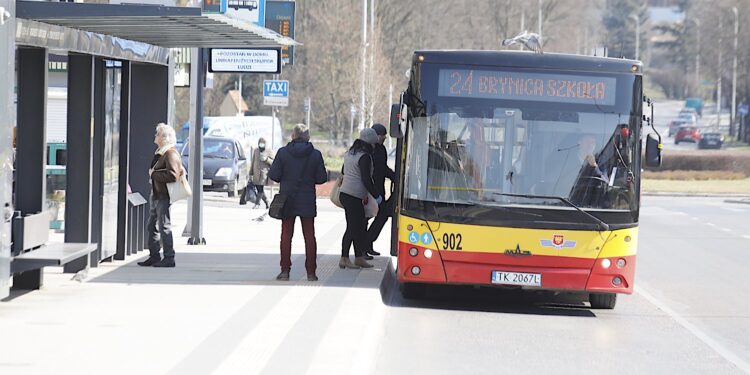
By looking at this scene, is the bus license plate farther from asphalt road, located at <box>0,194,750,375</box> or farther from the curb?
the curb

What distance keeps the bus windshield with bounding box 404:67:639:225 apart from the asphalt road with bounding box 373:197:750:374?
119 centimetres

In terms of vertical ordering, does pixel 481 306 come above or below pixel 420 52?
below

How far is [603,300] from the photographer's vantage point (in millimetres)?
13984

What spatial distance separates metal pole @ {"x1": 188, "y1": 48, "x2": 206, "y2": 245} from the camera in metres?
18.6

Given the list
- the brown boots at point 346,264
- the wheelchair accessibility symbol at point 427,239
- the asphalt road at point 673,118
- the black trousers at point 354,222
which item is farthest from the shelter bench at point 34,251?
the asphalt road at point 673,118

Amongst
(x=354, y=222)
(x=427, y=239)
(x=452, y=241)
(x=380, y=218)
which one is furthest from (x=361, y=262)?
(x=452, y=241)

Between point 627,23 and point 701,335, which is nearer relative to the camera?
point 701,335

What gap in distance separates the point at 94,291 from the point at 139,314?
174 centimetres

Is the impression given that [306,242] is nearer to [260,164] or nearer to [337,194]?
[337,194]

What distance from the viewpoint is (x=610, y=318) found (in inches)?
528

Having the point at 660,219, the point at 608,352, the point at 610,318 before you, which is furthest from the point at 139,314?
the point at 660,219

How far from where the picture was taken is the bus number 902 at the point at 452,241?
1316 centimetres

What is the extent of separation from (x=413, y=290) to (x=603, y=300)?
1.98 m

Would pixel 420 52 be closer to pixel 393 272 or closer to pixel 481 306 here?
pixel 481 306
